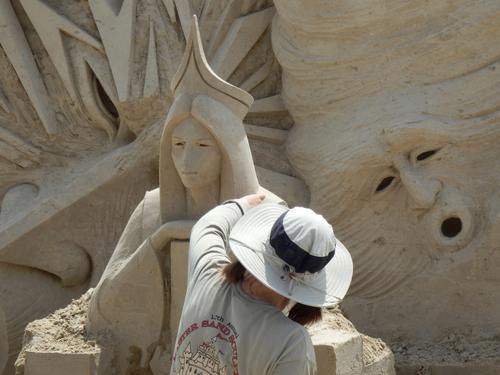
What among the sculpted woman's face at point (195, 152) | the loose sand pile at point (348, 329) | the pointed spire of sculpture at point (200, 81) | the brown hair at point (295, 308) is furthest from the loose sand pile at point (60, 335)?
the brown hair at point (295, 308)

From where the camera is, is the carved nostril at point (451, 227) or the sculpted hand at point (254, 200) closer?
the sculpted hand at point (254, 200)

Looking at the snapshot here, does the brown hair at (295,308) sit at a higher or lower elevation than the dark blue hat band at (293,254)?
lower

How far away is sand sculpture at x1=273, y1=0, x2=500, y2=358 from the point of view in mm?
5535

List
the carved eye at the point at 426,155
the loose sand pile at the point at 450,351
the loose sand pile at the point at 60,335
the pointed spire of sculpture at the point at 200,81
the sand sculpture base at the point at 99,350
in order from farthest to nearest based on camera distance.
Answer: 1. the carved eye at the point at 426,155
2. the loose sand pile at the point at 450,351
3. the loose sand pile at the point at 60,335
4. the pointed spire of sculpture at the point at 200,81
5. the sand sculpture base at the point at 99,350

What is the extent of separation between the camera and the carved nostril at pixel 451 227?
561cm

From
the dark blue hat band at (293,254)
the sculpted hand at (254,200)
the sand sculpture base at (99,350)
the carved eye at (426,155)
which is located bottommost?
the sand sculpture base at (99,350)

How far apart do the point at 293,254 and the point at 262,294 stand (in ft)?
0.60

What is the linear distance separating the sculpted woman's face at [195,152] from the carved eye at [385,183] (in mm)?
1570

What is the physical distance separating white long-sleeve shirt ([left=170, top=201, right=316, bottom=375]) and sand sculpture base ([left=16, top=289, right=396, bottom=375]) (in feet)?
4.18

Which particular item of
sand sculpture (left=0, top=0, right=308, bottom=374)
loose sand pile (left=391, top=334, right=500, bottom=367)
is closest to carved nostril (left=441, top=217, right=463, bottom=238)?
loose sand pile (left=391, top=334, right=500, bottom=367)

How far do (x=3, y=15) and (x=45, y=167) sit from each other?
922mm

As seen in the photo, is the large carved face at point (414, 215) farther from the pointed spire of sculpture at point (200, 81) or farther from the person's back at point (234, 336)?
the person's back at point (234, 336)

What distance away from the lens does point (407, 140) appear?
5.57 metres

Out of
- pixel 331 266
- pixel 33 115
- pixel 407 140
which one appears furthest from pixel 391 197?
pixel 331 266
